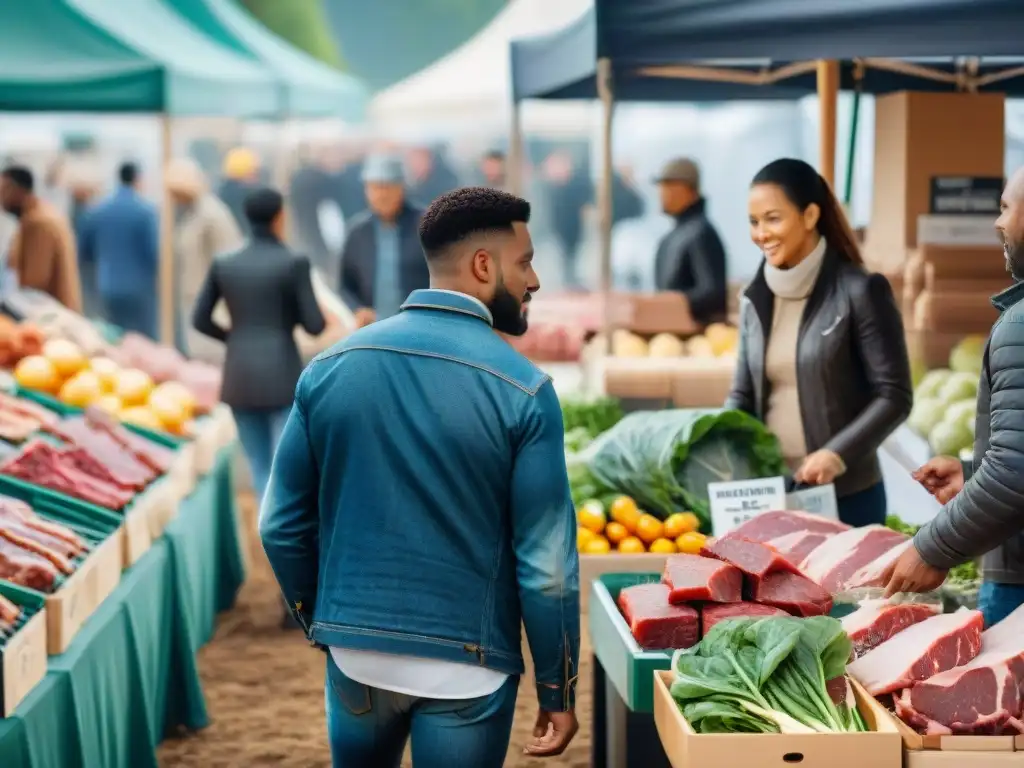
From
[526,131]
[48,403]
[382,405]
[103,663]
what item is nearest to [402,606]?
[382,405]

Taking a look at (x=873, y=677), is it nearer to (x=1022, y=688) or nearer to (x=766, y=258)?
(x=1022, y=688)

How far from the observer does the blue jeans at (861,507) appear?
437 centimetres

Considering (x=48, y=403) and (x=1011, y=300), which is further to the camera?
(x=48, y=403)

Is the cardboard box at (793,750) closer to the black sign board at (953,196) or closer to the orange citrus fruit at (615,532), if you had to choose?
the orange citrus fruit at (615,532)

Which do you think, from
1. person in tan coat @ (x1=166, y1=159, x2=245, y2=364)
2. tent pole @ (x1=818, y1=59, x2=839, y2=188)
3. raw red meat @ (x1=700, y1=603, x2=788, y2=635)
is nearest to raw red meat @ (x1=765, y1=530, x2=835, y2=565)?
raw red meat @ (x1=700, y1=603, x2=788, y2=635)

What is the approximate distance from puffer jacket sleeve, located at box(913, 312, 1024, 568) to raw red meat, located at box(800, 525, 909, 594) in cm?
63

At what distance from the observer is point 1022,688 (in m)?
2.75

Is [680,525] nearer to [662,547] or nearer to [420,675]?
[662,547]

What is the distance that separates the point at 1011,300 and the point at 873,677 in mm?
756

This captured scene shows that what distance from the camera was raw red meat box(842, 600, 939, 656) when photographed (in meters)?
3.10

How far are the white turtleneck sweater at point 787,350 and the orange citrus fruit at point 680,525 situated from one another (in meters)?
0.33

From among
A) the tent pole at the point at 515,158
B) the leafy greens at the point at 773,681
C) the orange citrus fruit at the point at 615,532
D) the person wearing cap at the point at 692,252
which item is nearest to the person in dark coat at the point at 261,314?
the person wearing cap at the point at 692,252

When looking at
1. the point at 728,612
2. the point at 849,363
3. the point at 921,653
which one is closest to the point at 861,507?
the point at 849,363

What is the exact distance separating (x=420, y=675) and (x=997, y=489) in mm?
1079
